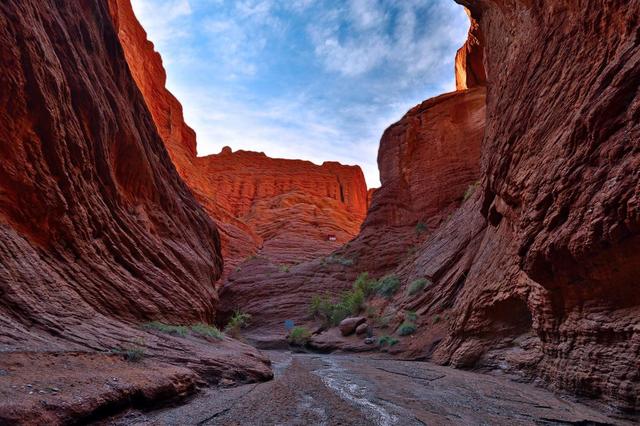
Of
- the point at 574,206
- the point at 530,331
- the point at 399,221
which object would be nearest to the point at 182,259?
the point at 530,331

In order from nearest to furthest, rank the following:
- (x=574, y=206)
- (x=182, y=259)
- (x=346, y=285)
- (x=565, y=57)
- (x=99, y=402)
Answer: (x=99, y=402)
(x=574, y=206)
(x=565, y=57)
(x=182, y=259)
(x=346, y=285)

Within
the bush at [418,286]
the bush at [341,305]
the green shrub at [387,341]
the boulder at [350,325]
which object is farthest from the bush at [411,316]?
the bush at [341,305]

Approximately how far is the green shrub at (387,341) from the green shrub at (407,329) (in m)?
0.38

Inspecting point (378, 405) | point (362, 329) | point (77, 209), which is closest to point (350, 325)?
point (362, 329)

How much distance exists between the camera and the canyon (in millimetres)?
4754

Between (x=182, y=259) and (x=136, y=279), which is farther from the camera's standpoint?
(x=182, y=259)

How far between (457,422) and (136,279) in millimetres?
8266

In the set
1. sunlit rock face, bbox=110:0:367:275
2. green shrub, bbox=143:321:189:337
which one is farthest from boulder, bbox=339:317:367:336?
sunlit rock face, bbox=110:0:367:275

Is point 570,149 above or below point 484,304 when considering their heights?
above

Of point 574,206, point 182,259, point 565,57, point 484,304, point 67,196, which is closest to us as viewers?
point 574,206

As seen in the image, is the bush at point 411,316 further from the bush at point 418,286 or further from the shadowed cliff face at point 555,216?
the bush at point 418,286

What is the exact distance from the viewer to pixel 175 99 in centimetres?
4897

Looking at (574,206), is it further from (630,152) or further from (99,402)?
(99,402)

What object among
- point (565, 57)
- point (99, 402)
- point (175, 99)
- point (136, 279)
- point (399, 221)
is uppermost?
point (175, 99)
